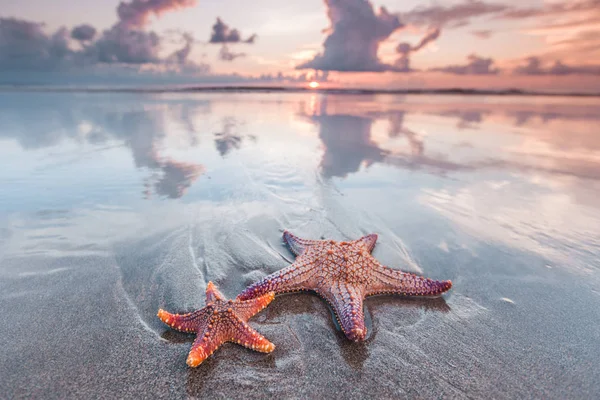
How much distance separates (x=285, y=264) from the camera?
11.7 feet

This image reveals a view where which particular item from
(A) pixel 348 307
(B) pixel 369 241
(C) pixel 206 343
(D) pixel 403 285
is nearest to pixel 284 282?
(A) pixel 348 307

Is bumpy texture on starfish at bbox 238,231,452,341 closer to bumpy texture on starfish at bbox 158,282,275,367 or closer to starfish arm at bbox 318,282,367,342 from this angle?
starfish arm at bbox 318,282,367,342

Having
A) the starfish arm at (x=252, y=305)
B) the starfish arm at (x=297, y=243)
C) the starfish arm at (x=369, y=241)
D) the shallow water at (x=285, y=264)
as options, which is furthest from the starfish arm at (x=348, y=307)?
the starfish arm at (x=369, y=241)

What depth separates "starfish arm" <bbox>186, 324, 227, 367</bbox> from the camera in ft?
6.86

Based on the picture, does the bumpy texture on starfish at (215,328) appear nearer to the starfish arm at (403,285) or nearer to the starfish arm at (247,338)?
the starfish arm at (247,338)

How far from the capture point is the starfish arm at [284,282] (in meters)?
2.81

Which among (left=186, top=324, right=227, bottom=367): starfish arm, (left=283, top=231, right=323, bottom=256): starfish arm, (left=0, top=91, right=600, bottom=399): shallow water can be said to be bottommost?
(left=0, top=91, right=600, bottom=399): shallow water

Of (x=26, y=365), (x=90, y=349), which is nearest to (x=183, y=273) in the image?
(x=90, y=349)

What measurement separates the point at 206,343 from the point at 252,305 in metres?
0.51

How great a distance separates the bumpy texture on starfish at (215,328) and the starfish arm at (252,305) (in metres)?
0.01

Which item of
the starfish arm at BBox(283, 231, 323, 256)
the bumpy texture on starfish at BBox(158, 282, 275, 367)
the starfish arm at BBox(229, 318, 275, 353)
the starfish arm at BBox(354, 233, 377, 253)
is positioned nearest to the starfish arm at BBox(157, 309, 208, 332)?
the bumpy texture on starfish at BBox(158, 282, 275, 367)

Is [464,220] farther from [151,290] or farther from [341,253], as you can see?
[151,290]

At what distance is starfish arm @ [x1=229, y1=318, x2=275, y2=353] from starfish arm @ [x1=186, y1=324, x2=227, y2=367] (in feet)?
0.25

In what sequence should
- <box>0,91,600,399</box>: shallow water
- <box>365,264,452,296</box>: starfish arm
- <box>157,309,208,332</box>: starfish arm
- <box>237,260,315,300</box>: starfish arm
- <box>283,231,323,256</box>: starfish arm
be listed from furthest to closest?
<box>283,231,323,256</box>: starfish arm
<box>365,264,452,296</box>: starfish arm
<box>237,260,315,300</box>: starfish arm
<box>157,309,208,332</box>: starfish arm
<box>0,91,600,399</box>: shallow water
